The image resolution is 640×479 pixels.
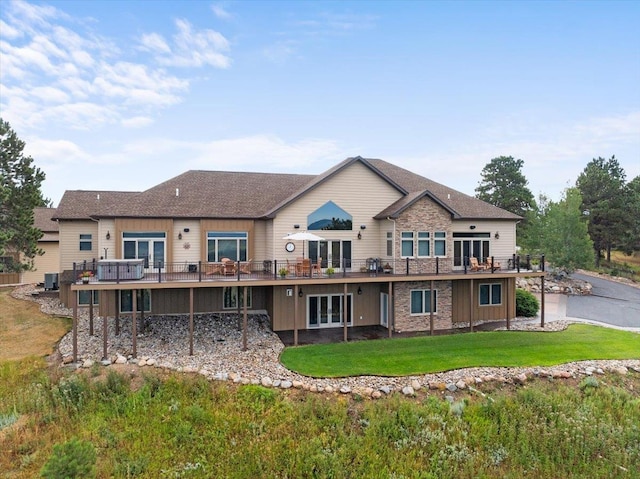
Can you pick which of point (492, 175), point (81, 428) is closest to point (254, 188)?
point (81, 428)

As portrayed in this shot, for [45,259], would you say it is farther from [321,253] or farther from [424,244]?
[424,244]

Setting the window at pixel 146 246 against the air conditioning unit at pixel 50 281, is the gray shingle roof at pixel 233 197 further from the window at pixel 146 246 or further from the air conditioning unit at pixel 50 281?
the air conditioning unit at pixel 50 281

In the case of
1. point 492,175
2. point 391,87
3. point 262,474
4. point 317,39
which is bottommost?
point 262,474

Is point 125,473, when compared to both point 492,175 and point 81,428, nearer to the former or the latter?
point 81,428

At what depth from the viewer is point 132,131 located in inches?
1097

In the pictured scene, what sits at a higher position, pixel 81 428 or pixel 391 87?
pixel 391 87

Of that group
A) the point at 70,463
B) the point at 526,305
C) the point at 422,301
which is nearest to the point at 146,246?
the point at 70,463

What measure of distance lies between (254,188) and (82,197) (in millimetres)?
10308

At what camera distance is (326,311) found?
17609 mm

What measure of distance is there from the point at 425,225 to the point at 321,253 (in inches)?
199

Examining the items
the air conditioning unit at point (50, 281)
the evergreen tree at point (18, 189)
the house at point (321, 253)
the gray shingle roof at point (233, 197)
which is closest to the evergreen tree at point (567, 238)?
the gray shingle roof at point (233, 197)

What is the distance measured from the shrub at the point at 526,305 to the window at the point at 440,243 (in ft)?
19.1

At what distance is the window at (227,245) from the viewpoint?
17.7 m

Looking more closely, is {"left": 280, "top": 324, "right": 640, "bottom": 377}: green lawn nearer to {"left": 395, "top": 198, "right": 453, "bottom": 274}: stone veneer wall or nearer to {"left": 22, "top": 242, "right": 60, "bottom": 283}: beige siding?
{"left": 395, "top": 198, "right": 453, "bottom": 274}: stone veneer wall
